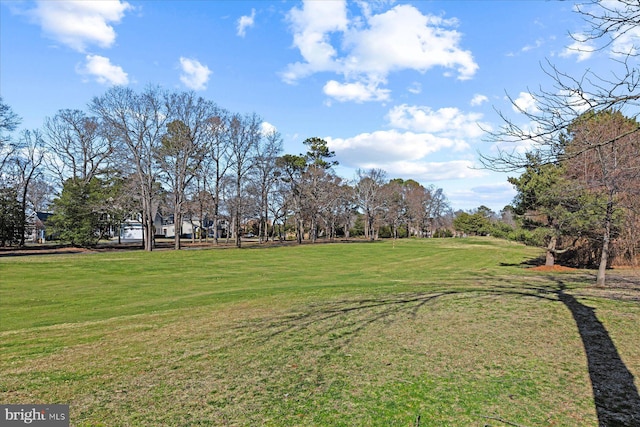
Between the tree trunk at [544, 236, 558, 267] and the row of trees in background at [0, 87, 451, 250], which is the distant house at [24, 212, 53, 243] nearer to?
the row of trees in background at [0, 87, 451, 250]

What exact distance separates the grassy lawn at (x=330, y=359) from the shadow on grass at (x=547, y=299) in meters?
0.03

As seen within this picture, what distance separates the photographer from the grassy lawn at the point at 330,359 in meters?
3.65

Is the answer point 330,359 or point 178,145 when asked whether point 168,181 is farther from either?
point 330,359

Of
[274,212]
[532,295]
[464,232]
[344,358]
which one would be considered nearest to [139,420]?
[344,358]

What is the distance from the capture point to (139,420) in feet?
11.6

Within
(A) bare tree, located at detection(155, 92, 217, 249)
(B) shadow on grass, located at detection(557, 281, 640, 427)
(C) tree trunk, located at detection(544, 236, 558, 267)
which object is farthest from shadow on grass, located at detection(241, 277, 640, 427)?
(A) bare tree, located at detection(155, 92, 217, 249)

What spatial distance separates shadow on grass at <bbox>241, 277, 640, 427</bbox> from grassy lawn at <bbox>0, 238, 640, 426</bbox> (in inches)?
1.3

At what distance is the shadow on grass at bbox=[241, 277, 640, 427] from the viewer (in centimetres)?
370

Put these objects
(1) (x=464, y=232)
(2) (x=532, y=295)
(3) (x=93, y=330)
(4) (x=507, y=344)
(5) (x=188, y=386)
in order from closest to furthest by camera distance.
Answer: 1. (5) (x=188, y=386)
2. (4) (x=507, y=344)
3. (3) (x=93, y=330)
4. (2) (x=532, y=295)
5. (1) (x=464, y=232)

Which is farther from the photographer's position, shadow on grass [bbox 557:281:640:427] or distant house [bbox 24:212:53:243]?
distant house [bbox 24:212:53:243]

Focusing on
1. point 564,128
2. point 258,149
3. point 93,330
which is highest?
point 258,149

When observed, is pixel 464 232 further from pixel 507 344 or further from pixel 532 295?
pixel 507 344

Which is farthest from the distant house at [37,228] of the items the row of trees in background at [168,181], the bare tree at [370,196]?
the bare tree at [370,196]

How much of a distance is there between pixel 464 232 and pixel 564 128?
3280 inches
